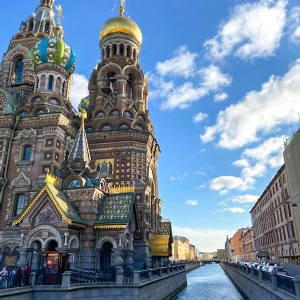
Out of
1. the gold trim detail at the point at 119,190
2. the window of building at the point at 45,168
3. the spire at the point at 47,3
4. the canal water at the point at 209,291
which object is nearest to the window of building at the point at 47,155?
the window of building at the point at 45,168

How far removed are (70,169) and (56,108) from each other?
9628mm

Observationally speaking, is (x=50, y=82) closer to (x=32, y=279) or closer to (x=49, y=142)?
(x=49, y=142)

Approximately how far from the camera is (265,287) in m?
14.8

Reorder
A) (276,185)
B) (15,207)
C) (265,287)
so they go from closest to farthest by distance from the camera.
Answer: (265,287)
(15,207)
(276,185)

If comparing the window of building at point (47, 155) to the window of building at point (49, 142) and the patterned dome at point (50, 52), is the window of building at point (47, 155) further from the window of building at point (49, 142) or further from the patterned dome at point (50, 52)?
the patterned dome at point (50, 52)

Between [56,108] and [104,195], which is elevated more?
[56,108]

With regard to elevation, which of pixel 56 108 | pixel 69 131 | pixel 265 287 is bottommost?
pixel 265 287

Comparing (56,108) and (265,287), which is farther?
(56,108)

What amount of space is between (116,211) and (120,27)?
27.1 m

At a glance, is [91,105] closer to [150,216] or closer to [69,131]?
[69,131]

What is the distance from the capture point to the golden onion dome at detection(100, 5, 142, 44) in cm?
3922

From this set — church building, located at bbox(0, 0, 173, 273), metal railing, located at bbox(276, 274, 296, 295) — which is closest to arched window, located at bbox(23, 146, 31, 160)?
church building, located at bbox(0, 0, 173, 273)

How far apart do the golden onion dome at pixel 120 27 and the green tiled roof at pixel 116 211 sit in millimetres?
25297

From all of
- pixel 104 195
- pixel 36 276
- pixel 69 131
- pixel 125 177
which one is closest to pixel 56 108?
pixel 69 131
